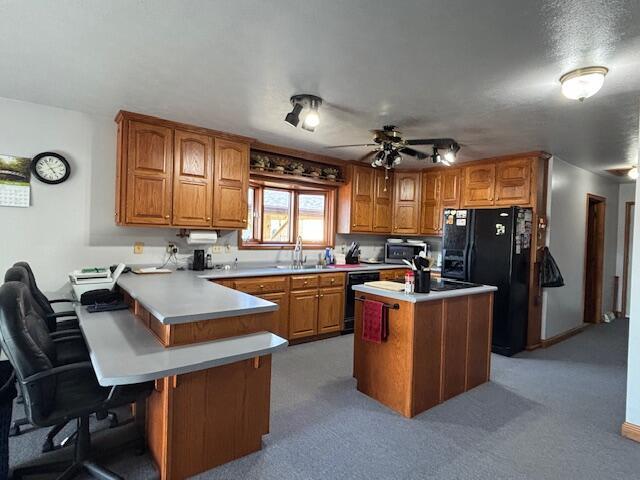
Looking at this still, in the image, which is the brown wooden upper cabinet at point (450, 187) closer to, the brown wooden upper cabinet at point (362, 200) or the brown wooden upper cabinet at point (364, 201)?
the brown wooden upper cabinet at point (364, 201)

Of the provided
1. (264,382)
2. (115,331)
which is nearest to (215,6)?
(115,331)

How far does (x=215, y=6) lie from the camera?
1.65 metres

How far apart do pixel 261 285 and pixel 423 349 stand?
1.87 m

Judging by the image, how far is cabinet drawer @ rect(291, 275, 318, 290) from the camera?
160 inches

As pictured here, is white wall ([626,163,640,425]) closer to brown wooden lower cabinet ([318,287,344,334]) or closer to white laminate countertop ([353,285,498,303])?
white laminate countertop ([353,285,498,303])

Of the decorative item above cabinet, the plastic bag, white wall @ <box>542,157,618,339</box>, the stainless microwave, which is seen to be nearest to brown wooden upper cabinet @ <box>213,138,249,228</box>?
the decorative item above cabinet

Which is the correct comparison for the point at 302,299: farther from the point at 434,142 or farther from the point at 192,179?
the point at 434,142

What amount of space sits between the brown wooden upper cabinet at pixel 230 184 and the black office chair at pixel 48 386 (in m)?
2.06

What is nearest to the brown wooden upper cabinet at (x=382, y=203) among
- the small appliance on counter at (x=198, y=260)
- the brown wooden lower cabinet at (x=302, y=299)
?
the brown wooden lower cabinet at (x=302, y=299)

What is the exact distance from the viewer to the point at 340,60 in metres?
2.12

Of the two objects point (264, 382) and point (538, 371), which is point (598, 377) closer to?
point (538, 371)

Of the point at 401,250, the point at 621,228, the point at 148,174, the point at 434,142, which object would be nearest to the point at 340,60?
the point at 434,142

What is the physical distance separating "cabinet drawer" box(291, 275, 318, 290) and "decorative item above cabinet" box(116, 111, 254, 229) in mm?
886

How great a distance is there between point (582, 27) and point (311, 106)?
169 cm
